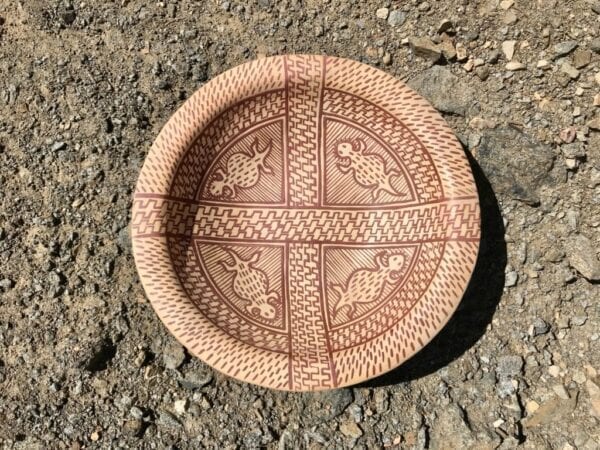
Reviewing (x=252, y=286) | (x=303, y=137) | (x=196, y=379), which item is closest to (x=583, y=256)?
(x=303, y=137)

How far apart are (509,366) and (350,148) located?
1.09 m

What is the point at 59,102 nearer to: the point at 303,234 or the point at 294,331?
the point at 303,234

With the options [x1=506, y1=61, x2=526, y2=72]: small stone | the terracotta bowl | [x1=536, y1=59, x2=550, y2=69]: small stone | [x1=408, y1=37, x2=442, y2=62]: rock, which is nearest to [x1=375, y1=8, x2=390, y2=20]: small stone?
[x1=408, y1=37, x2=442, y2=62]: rock

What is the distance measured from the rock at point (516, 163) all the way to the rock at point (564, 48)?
36 cm

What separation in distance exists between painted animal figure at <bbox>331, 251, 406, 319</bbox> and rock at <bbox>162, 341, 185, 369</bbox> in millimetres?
644

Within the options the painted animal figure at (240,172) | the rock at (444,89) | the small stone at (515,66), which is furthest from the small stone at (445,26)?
the painted animal figure at (240,172)

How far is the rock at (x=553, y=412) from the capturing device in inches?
87.8

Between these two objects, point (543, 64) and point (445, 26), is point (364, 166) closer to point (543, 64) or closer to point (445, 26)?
point (445, 26)

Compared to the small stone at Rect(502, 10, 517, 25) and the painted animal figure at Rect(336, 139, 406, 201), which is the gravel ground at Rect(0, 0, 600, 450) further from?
the painted animal figure at Rect(336, 139, 406, 201)

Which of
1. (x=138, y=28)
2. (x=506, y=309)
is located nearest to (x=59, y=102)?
(x=138, y=28)

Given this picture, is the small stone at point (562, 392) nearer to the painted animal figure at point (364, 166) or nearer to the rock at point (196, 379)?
the painted animal figure at point (364, 166)

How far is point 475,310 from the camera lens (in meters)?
2.30

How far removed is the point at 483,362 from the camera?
2.28 metres

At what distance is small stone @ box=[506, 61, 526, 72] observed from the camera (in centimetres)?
235
